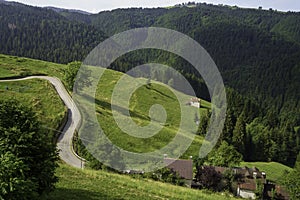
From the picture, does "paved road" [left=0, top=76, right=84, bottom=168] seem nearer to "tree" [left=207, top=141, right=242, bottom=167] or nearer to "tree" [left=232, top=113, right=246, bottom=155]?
"tree" [left=207, top=141, right=242, bottom=167]

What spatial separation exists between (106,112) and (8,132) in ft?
178

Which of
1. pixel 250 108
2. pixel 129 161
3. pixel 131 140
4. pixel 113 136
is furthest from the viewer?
pixel 250 108

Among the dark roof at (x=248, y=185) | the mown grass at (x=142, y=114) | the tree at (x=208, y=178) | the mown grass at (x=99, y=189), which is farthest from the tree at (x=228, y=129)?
the mown grass at (x=99, y=189)

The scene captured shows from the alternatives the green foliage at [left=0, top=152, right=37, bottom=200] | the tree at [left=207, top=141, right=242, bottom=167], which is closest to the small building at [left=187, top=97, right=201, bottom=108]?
the tree at [left=207, top=141, right=242, bottom=167]

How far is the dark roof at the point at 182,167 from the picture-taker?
4694 cm

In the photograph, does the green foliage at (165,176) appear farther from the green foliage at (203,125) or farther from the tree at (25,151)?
the green foliage at (203,125)

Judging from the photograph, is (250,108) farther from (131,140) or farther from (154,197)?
(154,197)

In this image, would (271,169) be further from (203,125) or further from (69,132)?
(69,132)

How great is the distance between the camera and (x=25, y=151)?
1430cm

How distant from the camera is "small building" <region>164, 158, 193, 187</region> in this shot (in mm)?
46656

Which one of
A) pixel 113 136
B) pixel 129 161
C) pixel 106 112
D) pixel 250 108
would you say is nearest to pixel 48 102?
pixel 106 112

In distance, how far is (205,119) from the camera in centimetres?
9412

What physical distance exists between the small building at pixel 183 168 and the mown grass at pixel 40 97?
1948cm

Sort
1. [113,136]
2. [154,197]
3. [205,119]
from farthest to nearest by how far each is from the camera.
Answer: [205,119] < [113,136] < [154,197]
